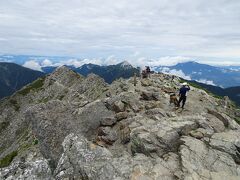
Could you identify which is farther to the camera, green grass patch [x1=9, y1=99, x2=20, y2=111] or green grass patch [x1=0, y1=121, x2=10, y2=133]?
green grass patch [x1=9, y1=99, x2=20, y2=111]

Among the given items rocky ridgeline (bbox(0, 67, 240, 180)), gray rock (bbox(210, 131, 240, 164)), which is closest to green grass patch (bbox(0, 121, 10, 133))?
rocky ridgeline (bbox(0, 67, 240, 180))

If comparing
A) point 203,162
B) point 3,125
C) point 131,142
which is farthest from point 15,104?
point 203,162

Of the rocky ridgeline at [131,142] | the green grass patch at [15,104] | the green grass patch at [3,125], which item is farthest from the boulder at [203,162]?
the green grass patch at [15,104]

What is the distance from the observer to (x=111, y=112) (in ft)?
140

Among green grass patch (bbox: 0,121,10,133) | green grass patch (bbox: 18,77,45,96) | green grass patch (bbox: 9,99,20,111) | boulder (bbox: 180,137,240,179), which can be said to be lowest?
green grass patch (bbox: 0,121,10,133)

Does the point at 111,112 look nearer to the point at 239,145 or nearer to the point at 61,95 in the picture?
the point at 239,145

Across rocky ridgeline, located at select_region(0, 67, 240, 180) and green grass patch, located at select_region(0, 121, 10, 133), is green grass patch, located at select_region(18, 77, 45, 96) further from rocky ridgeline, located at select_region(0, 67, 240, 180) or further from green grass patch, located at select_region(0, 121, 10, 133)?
rocky ridgeline, located at select_region(0, 67, 240, 180)

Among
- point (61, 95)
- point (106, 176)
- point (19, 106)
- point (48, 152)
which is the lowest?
point (19, 106)

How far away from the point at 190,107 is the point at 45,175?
23696mm

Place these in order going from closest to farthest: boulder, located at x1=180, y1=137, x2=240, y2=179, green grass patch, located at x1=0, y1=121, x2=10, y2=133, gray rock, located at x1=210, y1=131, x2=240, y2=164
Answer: boulder, located at x1=180, y1=137, x2=240, y2=179 < gray rock, located at x1=210, y1=131, x2=240, y2=164 < green grass patch, located at x1=0, y1=121, x2=10, y2=133

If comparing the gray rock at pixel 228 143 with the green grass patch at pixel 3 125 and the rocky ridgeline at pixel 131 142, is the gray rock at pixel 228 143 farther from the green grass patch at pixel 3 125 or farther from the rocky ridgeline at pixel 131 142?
the green grass patch at pixel 3 125

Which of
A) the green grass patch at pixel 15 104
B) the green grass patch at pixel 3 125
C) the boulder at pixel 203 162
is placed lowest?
the green grass patch at pixel 3 125

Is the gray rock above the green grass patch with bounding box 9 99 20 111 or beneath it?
above

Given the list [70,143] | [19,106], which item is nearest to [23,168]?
[70,143]
